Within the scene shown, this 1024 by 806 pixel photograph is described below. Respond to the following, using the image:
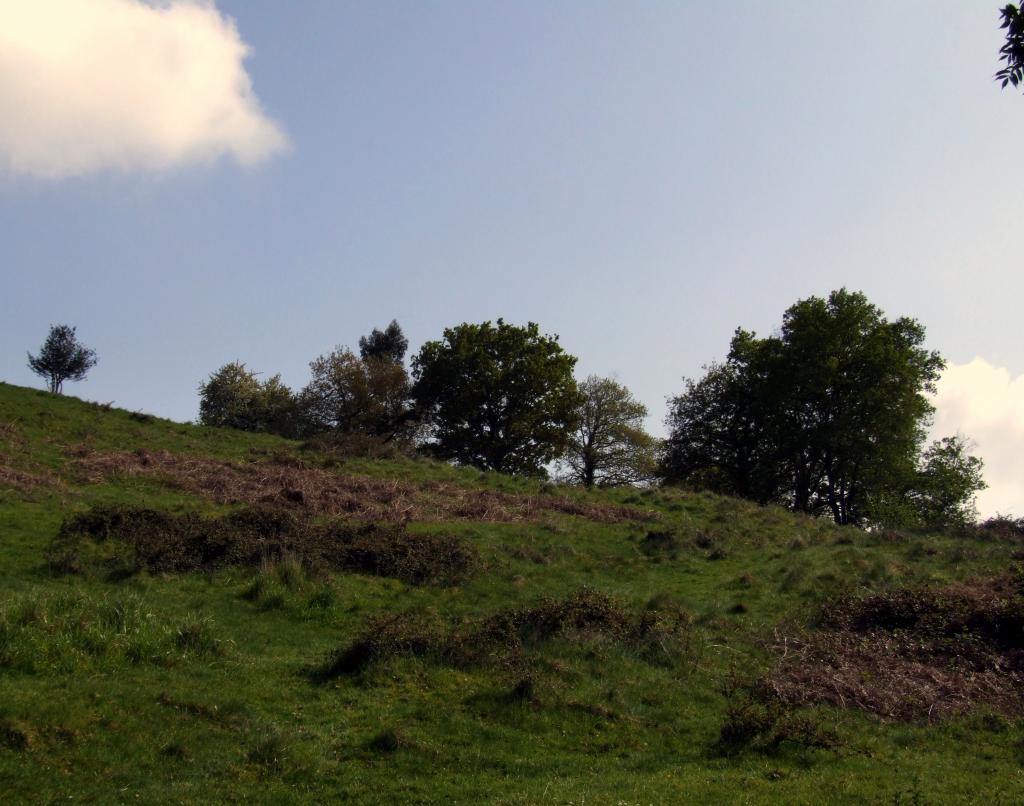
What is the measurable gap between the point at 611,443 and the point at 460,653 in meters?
60.8

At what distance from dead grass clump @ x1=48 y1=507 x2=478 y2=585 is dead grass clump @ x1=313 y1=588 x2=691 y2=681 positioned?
4.41 m

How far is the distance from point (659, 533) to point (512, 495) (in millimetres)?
7979

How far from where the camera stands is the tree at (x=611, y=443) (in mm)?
75062

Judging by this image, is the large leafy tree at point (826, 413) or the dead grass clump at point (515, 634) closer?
the dead grass clump at point (515, 634)

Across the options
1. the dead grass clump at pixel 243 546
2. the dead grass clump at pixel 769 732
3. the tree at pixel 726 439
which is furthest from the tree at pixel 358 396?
the dead grass clump at pixel 769 732

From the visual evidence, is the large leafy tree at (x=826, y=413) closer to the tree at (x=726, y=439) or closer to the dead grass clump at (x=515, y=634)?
the tree at (x=726, y=439)

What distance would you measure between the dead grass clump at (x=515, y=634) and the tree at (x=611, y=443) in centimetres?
5465

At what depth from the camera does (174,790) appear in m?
9.72

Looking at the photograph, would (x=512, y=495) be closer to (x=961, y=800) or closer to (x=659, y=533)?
(x=659, y=533)

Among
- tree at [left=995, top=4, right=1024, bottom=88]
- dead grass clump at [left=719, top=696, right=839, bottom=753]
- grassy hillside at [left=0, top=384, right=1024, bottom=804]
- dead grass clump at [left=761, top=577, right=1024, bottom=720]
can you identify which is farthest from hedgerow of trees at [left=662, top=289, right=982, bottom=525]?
tree at [left=995, top=4, right=1024, bottom=88]

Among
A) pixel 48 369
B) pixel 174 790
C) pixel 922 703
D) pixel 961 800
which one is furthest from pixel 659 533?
pixel 48 369

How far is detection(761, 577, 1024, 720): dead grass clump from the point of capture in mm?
15375

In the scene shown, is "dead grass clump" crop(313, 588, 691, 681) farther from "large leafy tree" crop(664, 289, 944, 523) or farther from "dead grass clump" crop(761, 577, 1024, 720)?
"large leafy tree" crop(664, 289, 944, 523)

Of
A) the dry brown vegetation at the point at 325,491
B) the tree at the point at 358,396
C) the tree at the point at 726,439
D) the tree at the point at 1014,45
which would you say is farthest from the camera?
the tree at the point at 358,396
